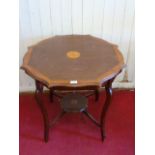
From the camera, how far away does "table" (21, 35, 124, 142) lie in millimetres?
1575

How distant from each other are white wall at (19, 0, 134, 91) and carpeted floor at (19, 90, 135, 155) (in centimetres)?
57

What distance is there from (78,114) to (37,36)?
2.56 ft

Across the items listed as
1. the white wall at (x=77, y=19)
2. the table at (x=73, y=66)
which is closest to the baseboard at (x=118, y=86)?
the white wall at (x=77, y=19)

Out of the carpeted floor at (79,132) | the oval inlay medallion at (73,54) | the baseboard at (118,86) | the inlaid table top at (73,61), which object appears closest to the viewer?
the inlaid table top at (73,61)

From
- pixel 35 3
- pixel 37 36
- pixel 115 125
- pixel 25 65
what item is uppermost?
pixel 35 3

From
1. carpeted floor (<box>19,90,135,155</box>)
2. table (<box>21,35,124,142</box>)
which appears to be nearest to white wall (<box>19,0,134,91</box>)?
table (<box>21,35,124,142</box>)

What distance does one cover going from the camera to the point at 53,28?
216 centimetres

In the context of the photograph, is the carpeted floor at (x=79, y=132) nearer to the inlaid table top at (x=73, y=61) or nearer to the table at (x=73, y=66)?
the table at (x=73, y=66)

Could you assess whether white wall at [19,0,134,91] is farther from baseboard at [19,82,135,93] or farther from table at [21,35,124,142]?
baseboard at [19,82,135,93]

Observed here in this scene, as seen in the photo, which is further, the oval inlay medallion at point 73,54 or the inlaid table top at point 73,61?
the oval inlay medallion at point 73,54

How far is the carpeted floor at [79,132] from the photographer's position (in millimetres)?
1960

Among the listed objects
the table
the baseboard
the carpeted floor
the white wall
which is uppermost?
the white wall
